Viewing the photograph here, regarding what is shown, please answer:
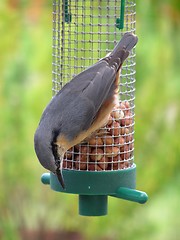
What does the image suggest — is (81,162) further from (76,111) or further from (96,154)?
(76,111)

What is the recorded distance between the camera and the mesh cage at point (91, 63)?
4.81m

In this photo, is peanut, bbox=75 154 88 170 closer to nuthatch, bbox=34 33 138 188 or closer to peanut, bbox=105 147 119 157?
peanut, bbox=105 147 119 157

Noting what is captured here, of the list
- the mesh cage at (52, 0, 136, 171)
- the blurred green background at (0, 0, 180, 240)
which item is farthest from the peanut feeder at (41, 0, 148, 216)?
the blurred green background at (0, 0, 180, 240)

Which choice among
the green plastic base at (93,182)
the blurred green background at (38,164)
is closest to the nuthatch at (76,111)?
the green plastic base at (93,182)

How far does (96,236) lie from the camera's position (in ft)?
22.8

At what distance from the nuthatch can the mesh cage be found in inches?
8.9

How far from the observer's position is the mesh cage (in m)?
4.81

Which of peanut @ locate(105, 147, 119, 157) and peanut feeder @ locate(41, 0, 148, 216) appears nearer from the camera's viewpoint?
peanut feeder @ locate(41, 0, 148, 216)

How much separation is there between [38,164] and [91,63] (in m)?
2.26

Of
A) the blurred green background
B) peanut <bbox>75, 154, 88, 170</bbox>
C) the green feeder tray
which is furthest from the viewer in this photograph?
the blurred green background

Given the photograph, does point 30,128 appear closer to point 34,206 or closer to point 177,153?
point 34,206

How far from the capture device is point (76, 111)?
14.3 feet

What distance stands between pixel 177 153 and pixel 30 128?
1.33 metres

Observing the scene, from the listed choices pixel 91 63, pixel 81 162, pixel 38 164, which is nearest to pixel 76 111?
pixel 81 162
